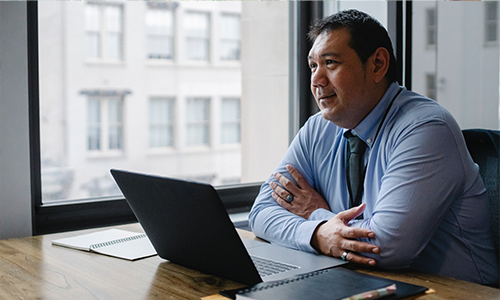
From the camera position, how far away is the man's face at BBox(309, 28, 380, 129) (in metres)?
1.55

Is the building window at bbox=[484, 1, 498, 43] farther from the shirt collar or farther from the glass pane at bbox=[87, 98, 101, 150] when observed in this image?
the glass pane at bbox=[87, 98, 101, 150]

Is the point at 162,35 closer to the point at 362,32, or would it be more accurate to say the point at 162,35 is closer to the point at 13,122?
the point at 13,122


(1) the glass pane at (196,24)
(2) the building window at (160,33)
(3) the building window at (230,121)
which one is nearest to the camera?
(2) the building window at (160,33)

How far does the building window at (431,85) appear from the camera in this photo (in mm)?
1999

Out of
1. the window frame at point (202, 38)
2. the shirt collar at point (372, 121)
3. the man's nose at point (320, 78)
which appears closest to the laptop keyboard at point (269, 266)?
the shirt collar at point (372, 121)

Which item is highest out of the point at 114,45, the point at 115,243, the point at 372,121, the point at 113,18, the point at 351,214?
the point at 113,18

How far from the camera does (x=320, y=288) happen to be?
2.98 ft

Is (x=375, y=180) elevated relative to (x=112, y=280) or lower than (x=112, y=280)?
elevated

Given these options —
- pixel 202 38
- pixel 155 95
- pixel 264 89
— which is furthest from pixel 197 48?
pixel 264 89

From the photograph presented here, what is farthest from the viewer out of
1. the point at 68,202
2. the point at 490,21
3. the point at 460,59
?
the point at 68,202

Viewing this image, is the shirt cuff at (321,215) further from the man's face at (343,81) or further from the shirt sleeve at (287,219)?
the man's face at (343,81)

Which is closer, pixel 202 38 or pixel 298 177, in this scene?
pixel 298 177

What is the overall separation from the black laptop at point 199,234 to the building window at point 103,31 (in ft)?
3.52

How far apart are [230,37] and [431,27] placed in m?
0.95
